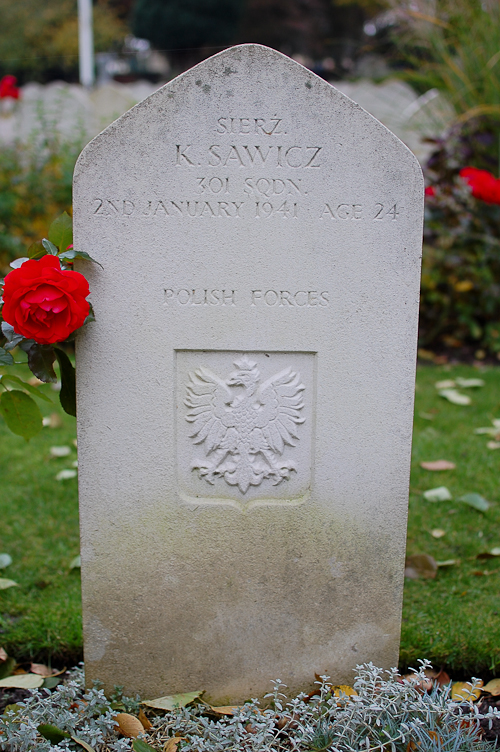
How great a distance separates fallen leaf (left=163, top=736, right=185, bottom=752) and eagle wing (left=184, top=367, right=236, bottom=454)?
81 centimetres

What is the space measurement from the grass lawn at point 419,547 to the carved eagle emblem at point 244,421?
84 cm

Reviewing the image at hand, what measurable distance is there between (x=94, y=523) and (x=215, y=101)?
1.30 m

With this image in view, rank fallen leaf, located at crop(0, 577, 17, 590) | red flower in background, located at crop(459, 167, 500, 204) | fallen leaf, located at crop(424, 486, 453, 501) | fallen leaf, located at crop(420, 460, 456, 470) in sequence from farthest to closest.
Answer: red flower in background, located at crop(459, 167, 500, 204)
fallen leaf, located at crop(420, 460, 456, 470)
fallen leaf, located at crop(424, 486, 453, 501)
fallen leaf, located at crop(0, 577, 17, 590)

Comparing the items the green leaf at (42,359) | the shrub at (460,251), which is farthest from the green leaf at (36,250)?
the shrub at (460,251)

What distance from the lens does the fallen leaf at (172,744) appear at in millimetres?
1761

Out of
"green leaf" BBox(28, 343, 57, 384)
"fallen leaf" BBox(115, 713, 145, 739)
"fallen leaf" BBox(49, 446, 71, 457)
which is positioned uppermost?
"green leaf" BBox(28, 343, 57, 384)

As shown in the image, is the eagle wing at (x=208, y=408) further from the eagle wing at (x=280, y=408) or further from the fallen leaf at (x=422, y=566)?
the fallen leaf at (x=422, y=566)

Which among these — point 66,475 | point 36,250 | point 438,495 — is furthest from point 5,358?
point 438,495

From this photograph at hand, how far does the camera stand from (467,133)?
227 inches

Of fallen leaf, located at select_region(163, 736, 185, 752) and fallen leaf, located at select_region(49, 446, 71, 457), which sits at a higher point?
fallen leaf, located at select_region(49, 446, 71, 457)

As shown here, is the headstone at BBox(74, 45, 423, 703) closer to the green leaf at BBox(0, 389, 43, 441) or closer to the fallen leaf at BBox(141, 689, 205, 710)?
the fallen leaf at BBox(141, 689, 205, 710)

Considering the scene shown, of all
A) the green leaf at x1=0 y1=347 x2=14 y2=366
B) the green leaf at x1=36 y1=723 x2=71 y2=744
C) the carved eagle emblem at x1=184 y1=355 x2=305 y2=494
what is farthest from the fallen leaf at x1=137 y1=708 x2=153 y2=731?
the green leaf at x1=0 y1=347 x2=14 y2=366

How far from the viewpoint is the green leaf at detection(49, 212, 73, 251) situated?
72.8 inches

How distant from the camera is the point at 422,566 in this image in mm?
2707
